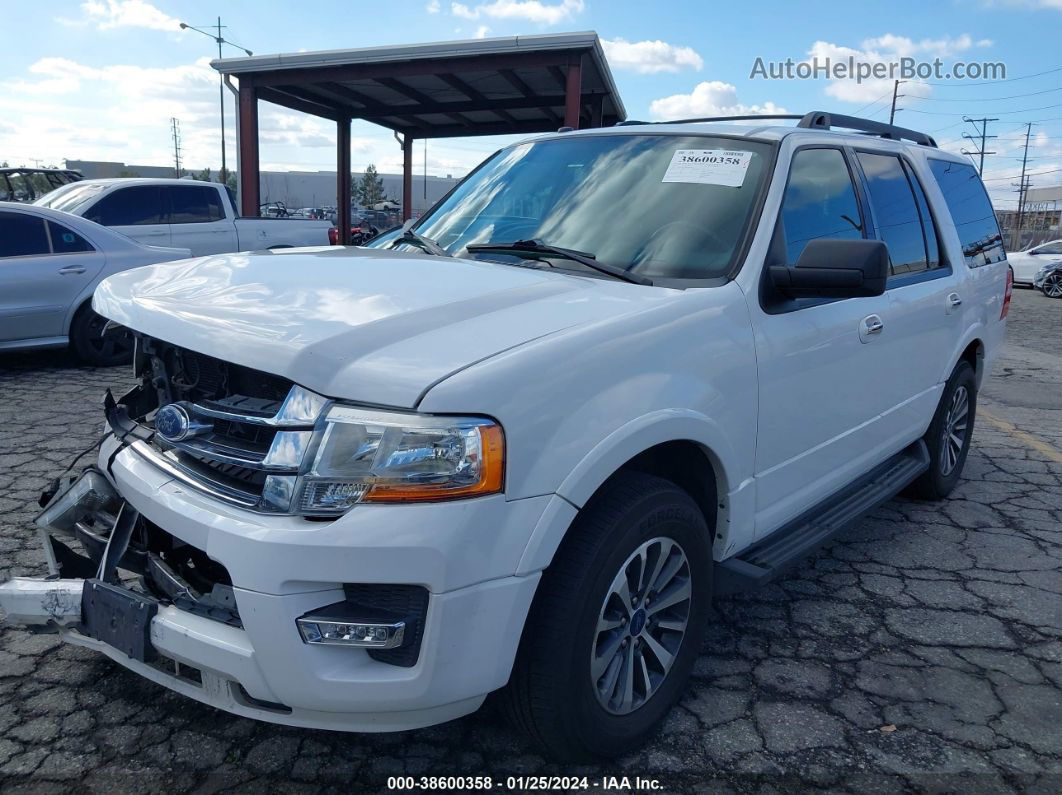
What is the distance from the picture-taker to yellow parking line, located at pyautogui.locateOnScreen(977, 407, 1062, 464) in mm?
6055

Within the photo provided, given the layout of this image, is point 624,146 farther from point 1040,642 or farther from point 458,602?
point 1040,642

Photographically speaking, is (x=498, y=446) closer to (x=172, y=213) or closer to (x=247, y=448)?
(x=247, y=448)

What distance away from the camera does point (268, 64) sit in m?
13.7

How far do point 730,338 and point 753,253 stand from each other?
399 mm

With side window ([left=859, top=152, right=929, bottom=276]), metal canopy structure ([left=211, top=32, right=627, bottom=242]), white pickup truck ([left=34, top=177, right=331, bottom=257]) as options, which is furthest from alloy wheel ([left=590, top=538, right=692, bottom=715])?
metal canopy structure ([left=211, top=32, right=627, bottom=242])

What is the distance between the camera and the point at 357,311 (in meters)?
2.27

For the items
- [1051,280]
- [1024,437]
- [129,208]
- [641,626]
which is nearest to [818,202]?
[641,626]

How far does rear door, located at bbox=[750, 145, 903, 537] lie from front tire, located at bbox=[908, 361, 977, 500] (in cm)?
95

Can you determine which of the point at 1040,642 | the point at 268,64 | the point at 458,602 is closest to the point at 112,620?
the point at 458,602

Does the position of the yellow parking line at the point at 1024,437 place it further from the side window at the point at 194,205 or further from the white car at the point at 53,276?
the side window at the point at 194,205

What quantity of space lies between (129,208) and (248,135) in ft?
15.2

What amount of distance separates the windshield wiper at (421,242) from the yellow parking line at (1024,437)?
477 centimetres

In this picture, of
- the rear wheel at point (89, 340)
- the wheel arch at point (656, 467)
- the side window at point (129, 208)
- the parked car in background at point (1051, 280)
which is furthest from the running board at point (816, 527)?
the parked car in background at point (1051, 280)

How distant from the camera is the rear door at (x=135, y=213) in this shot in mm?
10156
